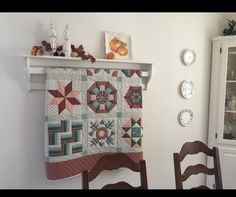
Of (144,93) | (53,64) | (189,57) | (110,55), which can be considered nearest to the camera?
(53,64)

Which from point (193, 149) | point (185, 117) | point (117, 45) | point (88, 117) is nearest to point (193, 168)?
Result: point (193, 149)

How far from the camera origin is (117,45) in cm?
199

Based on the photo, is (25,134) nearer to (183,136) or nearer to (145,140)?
(145,140)

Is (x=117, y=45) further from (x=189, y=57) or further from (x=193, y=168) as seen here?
(x=193, y=168)

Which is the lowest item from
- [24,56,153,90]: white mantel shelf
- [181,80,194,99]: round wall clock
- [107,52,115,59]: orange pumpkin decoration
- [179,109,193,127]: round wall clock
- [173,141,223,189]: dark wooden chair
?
[173,141,223,189]: dark wooden chair

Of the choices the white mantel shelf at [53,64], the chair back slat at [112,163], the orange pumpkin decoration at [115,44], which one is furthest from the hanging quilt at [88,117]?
the chair back slat at [112,163]

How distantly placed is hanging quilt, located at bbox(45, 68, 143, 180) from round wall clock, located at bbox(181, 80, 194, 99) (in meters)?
0.58

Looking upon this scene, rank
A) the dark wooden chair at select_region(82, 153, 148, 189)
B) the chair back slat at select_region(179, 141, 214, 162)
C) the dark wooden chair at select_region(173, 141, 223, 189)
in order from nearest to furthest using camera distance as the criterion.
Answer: the dark wooden chair at select_region(82, 153, 148, 189) < the dark wooden chair at select_region(173, 141, 223, 189) < the chair back slat at select_region(179, 141, 214, 162)

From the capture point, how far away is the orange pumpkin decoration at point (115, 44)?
6.45 feet

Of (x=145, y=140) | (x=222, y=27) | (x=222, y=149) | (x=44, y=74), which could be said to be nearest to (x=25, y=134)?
(x=44, y=74)

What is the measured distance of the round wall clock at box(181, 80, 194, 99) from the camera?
2.37m

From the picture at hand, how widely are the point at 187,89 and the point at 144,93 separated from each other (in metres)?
0.50

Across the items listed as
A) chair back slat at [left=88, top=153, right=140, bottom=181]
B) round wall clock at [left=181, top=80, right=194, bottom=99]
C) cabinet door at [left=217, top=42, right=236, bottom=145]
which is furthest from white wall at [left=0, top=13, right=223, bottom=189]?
chair back slat at [left=88, top=153, right=140, bottom=181]

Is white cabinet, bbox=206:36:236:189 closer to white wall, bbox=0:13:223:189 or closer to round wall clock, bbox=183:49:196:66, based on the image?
white wall, bbox=0:13:223:189
